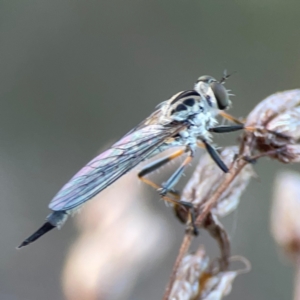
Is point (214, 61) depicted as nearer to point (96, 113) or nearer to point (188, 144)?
point (96, 113)

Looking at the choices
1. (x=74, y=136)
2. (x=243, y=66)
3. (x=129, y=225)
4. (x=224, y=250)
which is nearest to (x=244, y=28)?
(x=243, y=66)

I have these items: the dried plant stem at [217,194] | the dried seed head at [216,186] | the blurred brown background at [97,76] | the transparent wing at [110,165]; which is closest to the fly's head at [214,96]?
the transparent wing at [110,165]

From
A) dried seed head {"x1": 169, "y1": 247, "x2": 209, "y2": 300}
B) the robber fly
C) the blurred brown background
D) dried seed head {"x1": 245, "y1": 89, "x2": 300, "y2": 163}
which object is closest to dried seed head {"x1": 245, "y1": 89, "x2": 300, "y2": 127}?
dried seed head {"x1": 245, "y1": 89, "x2": 300, "y2": 163}

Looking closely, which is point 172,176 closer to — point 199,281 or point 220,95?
point 220,95

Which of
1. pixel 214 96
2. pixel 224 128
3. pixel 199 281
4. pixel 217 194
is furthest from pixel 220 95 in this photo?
pixel 199 281

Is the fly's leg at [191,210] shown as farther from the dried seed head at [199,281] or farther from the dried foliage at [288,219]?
the dried foliage at [288,219]

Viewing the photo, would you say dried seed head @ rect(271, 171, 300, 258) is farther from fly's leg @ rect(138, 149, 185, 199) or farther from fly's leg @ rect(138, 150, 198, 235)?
fly's leg @ rect(138, 149, 185, 199)
